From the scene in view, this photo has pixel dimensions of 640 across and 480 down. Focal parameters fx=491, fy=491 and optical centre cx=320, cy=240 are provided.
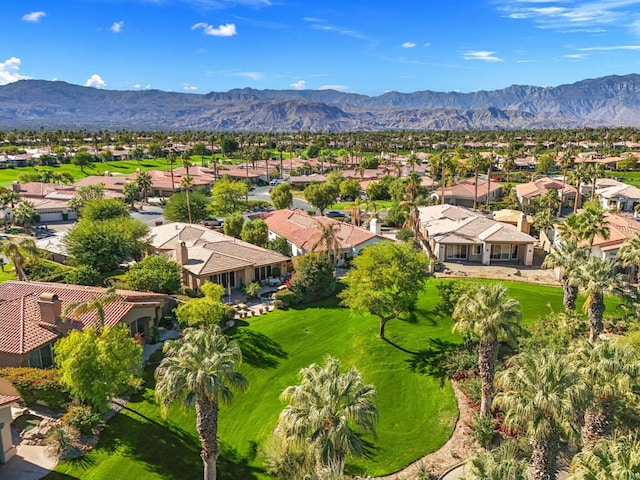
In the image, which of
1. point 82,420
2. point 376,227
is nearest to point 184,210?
point 376,227

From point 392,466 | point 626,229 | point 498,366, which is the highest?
point 626,229

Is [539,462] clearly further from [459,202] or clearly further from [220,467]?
[459,202]

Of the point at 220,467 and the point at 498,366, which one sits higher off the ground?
the point at 498,366

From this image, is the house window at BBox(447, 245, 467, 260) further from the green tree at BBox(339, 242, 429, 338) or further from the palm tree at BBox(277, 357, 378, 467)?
the palm tree at BBox(277, 357, 378, 467)

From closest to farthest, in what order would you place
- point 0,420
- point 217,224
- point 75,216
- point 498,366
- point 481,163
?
point 0,420 → point 498,366 → point 217,224 → point 75,216 → point 481,163

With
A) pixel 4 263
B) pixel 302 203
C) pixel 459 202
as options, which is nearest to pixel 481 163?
pixel 459 202

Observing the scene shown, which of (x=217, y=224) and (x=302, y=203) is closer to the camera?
(x=217, y=224)

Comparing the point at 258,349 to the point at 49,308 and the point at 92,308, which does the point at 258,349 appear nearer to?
the point at 92,308

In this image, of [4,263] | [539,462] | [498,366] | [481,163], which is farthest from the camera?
[481,163]

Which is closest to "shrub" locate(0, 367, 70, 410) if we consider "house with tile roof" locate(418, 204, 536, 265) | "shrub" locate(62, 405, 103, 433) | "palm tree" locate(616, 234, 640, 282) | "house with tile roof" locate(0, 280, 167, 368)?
"shrub" locate(62, 405, 103, 433)
